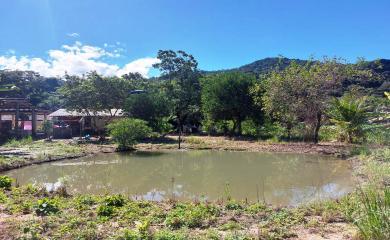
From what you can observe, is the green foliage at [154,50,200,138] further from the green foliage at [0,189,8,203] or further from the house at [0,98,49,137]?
the green foliage at [0,189,8,203]

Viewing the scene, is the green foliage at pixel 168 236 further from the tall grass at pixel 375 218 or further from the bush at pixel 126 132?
the bush at pixel 126 132

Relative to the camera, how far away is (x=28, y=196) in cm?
941

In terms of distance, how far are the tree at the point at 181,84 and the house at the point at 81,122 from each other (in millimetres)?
6297

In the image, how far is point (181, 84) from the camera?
44250mm

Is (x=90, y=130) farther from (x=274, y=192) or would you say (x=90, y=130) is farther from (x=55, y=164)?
(x=274, y=192)

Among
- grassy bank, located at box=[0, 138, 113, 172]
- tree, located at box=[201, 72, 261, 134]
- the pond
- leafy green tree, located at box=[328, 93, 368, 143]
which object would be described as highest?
tree, located at box=[201, 72, 261, 134]

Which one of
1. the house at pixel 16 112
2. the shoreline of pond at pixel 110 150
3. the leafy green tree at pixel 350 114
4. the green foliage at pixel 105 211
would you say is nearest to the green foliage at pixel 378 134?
the leafy green tree at pixel 350 114

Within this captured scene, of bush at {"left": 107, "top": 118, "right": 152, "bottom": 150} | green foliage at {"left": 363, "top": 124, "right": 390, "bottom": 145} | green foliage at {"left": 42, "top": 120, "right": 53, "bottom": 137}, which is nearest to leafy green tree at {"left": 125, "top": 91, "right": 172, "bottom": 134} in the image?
green foliage at {"left": 42, "top": 120, "right": 53, "bottom": 137}

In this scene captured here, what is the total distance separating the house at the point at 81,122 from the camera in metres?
32.3

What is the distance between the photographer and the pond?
1105 centimetres

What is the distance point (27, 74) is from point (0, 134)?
158 feet

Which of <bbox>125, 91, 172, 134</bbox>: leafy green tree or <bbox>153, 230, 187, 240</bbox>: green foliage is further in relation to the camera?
<bbox>125, 91, 172, 134</bbox>: leafy green tree

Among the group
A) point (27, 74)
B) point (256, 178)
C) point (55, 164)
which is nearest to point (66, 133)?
point (55, 164)

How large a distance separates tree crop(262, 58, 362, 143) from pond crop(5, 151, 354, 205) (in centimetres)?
387
